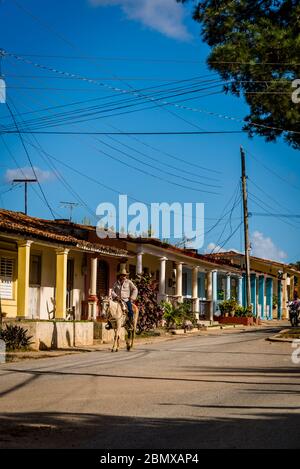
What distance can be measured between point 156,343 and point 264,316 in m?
36.6

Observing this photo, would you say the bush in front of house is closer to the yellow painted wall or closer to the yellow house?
the yellow house

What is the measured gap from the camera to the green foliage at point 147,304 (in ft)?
91.8

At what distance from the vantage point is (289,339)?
77.8ft

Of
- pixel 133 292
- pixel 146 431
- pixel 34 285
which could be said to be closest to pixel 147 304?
pixel 34 285

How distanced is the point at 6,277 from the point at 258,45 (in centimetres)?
1107

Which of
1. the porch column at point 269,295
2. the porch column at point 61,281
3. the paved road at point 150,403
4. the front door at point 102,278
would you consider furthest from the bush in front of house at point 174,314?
the porch column at point 269,295

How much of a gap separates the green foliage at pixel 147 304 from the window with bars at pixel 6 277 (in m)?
4.69

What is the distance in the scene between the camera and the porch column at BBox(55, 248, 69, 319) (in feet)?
84.1

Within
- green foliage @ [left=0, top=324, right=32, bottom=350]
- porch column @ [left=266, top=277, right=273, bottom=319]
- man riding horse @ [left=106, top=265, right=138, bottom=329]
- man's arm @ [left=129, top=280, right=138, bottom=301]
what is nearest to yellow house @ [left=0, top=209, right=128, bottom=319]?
green foliage @ [left=0, top=324, right=32, bottom=350]

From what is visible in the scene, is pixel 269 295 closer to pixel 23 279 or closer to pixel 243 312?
pixel 243 312

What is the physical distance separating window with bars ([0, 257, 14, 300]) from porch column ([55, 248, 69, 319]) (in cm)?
154

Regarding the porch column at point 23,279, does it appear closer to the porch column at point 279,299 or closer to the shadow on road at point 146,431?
the shadow on road at point 146,431

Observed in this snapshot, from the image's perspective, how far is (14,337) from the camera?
1953 centimetres
